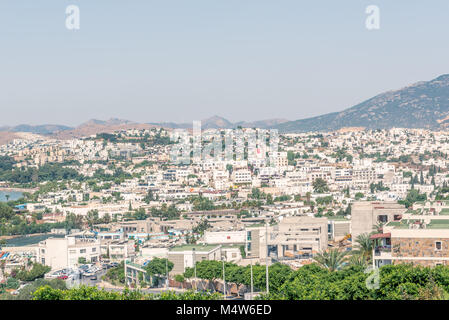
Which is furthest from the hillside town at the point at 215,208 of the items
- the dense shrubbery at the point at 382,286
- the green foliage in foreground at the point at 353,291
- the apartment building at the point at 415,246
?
the green foliage in foreground at the point at 353,291

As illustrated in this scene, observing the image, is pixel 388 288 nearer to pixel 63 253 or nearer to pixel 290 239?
pixel 290 239

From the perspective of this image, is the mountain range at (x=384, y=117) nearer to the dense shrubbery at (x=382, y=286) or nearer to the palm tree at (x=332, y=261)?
the palm tree at (x=332, y=261)

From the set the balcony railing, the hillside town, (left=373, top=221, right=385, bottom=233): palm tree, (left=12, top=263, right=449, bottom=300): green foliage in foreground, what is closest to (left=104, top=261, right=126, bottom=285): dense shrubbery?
the hillside town

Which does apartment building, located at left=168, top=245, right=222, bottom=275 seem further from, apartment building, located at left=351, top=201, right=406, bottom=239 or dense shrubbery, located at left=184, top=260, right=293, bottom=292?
apartment building, located at left=351, top=201, right=406, bottom=239

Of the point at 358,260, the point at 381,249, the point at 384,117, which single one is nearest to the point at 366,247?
the point at 358,260
